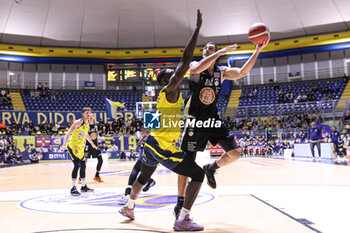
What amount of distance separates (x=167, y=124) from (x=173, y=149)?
0.95 feet

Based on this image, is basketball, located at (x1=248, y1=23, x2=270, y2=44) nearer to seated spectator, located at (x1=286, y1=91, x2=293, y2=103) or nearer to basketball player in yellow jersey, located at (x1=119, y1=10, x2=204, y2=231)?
basketball player in yellow jersey, located at (x1=119, y1=10, x2=204, y2=231)

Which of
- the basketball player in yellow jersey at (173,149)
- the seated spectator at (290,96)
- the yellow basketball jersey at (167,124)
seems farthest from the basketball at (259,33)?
the seated spectator at (290,96)

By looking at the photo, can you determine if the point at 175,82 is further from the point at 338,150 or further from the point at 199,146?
the point at 338,150

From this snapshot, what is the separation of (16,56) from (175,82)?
110ft

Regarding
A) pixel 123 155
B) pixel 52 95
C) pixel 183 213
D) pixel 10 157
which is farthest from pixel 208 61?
pixel 52 95

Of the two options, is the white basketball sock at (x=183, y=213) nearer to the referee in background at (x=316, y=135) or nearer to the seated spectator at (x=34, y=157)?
the referee in background at (x=316, y=135)

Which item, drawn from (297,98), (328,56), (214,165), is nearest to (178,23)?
(297,98)

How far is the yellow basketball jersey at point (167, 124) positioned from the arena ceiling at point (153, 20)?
25159 mm

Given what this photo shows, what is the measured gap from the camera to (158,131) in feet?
11.3

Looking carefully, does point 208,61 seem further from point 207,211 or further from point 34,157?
point 34,157

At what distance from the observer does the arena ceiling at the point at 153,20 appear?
2686 cm

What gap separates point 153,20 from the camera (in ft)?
96.1

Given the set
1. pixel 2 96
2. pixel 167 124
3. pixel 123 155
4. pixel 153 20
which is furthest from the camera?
pixel 153 20

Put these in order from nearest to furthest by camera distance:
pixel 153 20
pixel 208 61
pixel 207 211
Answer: pixel 208 61
pixel 207 211
pixel 153 20
